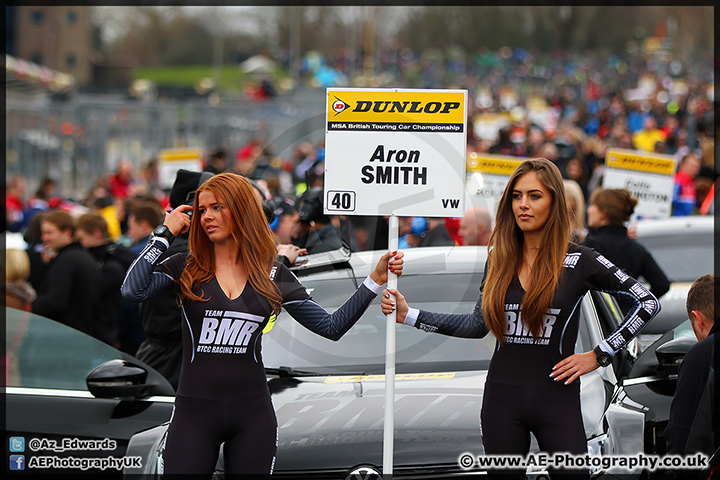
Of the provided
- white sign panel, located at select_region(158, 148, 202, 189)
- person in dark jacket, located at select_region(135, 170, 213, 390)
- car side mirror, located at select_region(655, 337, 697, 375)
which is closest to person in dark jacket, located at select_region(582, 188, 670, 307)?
car side mirror, located at select_region(655, 337, 697, 375)

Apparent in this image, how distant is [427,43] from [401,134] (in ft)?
319

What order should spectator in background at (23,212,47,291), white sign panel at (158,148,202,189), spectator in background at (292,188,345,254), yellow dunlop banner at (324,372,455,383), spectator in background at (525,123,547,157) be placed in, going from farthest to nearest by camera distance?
spectator in background at (525,123,547,157) → white sign panel at (158,148,202,189) → spectator in background at (23,212,47,291) → spectator in background at (292,188,345,254) → yellow dunlop banner at (324,372,455,383)

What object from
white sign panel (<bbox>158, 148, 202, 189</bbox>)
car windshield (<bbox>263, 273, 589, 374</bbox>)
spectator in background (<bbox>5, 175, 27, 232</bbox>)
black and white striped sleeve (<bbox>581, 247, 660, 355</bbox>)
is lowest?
car windshield (<bbox>263, 273, 589, 374</bbox>)

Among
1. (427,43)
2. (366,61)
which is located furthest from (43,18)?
(427,43)

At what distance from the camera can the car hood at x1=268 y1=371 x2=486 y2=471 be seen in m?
4.14

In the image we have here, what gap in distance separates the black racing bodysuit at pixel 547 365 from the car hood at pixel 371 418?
0.44m

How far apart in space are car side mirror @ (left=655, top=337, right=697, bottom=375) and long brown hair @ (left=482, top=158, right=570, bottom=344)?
3.73ft

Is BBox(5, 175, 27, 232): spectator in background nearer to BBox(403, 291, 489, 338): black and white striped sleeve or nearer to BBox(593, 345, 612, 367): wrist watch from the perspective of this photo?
BBox(403, 291, 489, 338): black and white striped sleeve

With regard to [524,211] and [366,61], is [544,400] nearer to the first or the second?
[524,211]

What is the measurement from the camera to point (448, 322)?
4012mm

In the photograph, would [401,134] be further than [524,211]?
Yes

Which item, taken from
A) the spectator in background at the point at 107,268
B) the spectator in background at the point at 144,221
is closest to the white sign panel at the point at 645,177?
the spectator in background at the point at 144,221

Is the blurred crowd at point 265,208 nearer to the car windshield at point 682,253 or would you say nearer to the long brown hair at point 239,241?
the long brown hair at point 239,241

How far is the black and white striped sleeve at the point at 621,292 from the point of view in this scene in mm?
3766
